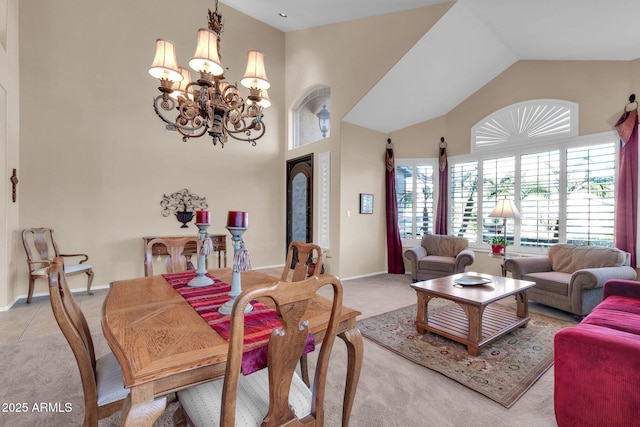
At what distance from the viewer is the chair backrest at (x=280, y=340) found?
2.74ft

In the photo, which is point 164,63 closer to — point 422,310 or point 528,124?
point 422,310

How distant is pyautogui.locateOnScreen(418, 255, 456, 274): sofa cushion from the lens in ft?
14.4

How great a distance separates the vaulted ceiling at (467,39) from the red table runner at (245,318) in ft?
12.3

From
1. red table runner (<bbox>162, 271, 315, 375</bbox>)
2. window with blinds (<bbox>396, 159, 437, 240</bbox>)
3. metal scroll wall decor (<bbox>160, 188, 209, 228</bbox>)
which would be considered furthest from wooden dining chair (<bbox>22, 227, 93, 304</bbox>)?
window with blinds (<bbox>396, 159, 437, 240</bbox>)

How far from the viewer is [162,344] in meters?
1.07

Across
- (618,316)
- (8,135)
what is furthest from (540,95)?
(8,135)

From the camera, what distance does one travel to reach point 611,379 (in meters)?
1.39

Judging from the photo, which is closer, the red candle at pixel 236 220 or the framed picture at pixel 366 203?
the red candle at pixel 236 220

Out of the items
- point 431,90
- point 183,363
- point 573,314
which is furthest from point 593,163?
point 183,363

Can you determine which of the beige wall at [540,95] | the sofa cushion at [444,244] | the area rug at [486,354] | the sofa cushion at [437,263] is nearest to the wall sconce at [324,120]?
the beige wall at [540,95]

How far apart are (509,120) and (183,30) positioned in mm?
5801

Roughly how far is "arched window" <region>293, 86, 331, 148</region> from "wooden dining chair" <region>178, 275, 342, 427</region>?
451 cm

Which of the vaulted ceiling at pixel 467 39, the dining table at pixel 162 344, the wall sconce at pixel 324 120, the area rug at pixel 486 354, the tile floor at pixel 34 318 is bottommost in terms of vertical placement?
the tile floor at pixel 34 318

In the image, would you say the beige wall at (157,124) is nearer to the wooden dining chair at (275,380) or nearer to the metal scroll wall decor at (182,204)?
the metal scroll wall decor at (182,204)
